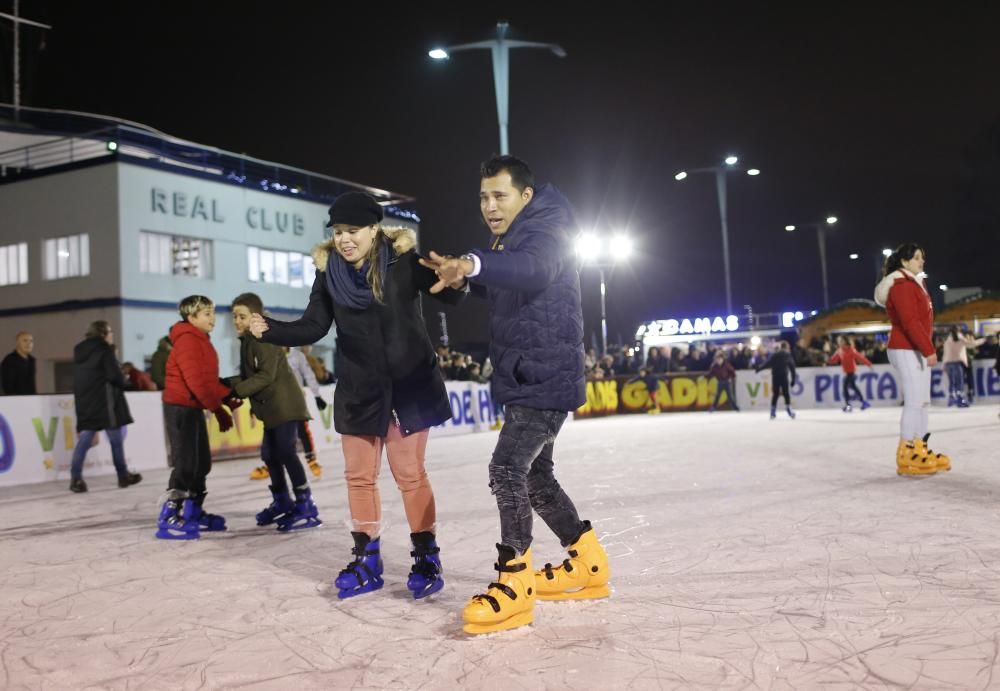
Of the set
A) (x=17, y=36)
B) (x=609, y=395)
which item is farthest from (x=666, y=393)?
(x=17, y=36)

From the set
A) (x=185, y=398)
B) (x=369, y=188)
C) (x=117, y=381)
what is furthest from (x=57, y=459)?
(x=369, y=188)

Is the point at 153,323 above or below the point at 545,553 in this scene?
above

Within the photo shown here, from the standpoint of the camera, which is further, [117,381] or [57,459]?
[57,459]

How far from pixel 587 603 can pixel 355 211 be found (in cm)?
189

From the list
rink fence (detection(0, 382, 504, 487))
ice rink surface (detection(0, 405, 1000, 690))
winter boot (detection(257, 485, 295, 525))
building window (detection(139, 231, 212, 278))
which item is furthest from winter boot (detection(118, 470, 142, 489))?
building window (detection(139, 231, 212, 278))

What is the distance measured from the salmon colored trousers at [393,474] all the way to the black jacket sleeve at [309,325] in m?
0.47

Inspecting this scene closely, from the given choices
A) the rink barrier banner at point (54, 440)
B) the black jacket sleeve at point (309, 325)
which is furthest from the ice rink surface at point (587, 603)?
the rink barrier banner at point (54, 440)

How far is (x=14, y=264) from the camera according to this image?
2856 centimetres

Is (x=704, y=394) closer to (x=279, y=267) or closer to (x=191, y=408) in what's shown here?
(x=279, y=267)

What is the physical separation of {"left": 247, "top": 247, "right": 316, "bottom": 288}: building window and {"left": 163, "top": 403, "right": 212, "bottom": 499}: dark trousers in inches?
1022

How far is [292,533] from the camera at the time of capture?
5871mm

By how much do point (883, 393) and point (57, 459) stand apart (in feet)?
56.4

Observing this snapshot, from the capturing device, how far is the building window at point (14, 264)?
Result: 92.5 ft

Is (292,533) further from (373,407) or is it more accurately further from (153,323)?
(153,323)
